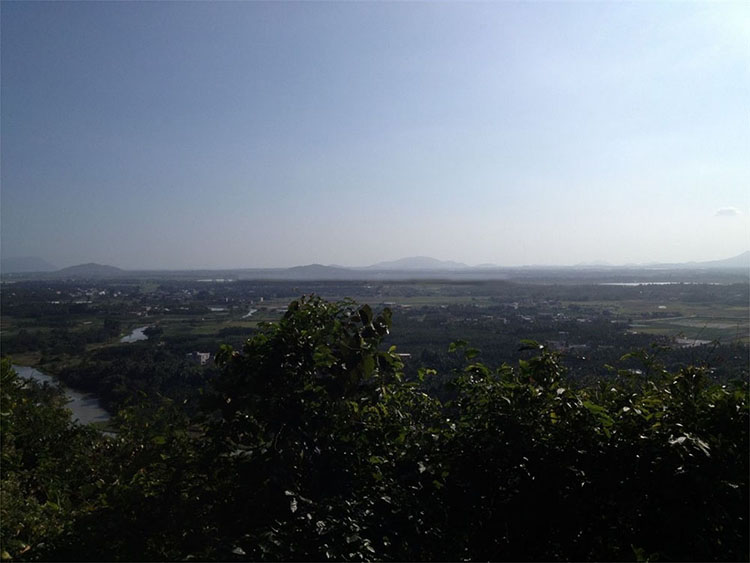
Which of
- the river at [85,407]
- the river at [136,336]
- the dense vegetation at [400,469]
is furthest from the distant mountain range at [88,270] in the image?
the dense vegetation at [400,469]

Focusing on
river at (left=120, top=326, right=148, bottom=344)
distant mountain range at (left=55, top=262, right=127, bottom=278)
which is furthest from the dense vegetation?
distant mountain range at (left=55, top=262, right=127, bottom=278)

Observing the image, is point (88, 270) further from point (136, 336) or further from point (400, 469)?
point (400, 469)

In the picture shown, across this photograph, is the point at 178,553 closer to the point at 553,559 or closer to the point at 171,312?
the point at 553,559

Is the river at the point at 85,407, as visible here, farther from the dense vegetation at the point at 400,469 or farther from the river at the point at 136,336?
the river at the point at 136,336

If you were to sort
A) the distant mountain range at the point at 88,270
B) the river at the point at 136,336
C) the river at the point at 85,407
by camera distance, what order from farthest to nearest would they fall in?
1. the distant mountain range at the point at 88,270
2. the river at the point at 136,336
3. the river at the point at 85,407

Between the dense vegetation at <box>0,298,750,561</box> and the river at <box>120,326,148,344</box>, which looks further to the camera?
the river at <box>120,326,148,344</box>

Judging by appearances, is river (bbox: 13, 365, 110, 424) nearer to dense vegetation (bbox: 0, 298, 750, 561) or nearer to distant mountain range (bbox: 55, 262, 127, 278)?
dense vegetation (bbox: 0, 298, 750, 561)

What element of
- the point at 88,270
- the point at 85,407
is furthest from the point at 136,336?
the point at 88,270

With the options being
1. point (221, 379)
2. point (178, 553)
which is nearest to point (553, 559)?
point (178, 553)
